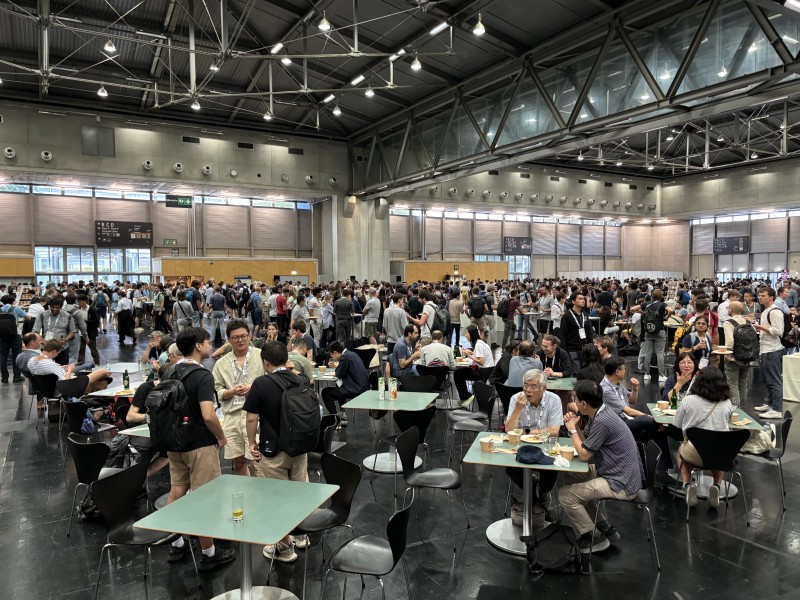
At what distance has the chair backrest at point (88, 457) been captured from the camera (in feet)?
12.8

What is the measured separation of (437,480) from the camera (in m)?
4.32

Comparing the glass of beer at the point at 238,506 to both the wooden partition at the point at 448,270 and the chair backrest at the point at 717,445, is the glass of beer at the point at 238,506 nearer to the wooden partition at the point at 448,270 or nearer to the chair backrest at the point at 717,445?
the chair backrest at the point at 717,445

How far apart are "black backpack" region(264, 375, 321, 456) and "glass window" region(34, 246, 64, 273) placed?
2316 centimetres

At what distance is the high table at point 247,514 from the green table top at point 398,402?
6.42 feet

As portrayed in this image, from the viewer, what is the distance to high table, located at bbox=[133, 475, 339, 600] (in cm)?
270

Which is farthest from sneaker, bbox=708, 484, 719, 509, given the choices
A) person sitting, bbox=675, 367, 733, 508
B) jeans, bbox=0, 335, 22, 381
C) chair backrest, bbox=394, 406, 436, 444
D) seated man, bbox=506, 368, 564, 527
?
jeans, bbox=0, 335, 22, 381

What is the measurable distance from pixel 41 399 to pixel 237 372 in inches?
216

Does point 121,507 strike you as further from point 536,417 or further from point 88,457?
point 536,417

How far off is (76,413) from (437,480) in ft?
12.5

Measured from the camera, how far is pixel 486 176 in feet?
83.2

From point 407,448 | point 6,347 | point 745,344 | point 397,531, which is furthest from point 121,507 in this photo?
point 6,347

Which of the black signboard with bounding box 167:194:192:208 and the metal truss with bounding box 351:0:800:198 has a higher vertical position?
the metal truss with bounding box 351:0:800:198

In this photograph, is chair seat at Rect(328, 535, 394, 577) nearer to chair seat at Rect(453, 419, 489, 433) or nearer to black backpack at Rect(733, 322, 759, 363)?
chair seat at Rect(453, 419, 489, 433)

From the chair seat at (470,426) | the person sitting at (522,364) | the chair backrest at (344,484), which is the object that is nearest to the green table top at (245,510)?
the chair backrest at (344,484)
